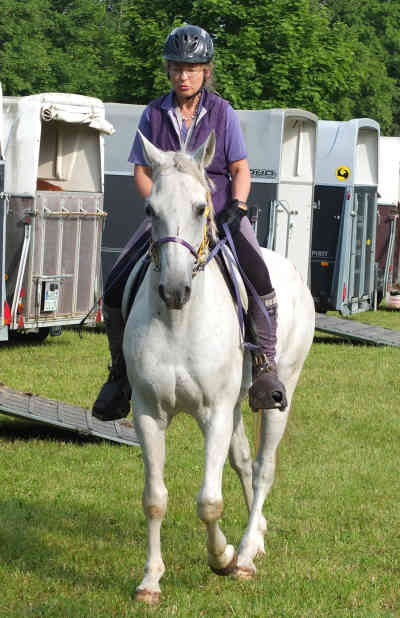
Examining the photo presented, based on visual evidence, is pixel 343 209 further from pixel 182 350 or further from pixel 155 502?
pixel 182 350

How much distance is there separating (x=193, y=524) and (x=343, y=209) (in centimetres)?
1350

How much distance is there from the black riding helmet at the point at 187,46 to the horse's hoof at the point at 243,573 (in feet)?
9.87

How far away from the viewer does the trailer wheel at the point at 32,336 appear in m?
16.8

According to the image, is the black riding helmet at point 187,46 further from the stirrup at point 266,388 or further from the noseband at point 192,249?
the stirrup at point 266,388

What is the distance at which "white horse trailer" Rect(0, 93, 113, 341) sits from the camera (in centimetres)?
1491

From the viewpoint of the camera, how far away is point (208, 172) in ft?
21.0

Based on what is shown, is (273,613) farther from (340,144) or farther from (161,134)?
(340,144)

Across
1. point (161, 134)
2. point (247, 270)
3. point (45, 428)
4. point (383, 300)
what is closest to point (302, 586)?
point (247, 270)

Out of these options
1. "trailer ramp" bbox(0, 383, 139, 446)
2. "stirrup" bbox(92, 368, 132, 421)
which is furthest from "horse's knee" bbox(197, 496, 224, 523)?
"trailer ramp" bbox(0, 383, 139, 446)

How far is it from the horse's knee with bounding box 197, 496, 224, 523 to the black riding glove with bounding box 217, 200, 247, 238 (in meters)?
1.55

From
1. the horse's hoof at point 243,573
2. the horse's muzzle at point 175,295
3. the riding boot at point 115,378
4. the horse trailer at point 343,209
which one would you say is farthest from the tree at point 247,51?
the horse's muzzle at point 175,295

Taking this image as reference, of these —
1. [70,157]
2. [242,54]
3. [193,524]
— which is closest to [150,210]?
[193,524]

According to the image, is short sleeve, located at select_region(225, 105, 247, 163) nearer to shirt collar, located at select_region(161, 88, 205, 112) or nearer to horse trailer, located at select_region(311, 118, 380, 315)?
shirt collar, located at select_region(161, 88, 205, 112)

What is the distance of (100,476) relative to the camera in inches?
341
